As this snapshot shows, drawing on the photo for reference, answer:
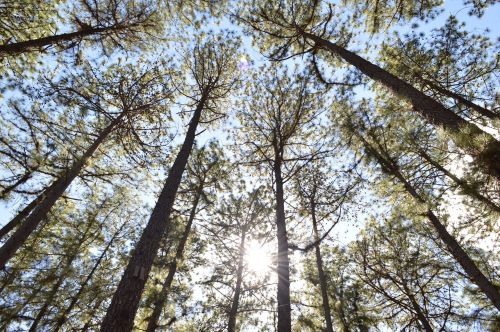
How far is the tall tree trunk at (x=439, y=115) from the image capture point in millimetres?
2293

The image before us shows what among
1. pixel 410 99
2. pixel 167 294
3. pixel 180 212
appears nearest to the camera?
pixel 410 99

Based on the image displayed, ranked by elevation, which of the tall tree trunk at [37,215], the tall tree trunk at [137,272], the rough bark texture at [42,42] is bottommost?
the tall tree trunk at [137,272]

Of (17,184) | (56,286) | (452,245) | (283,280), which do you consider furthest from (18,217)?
(452,245)

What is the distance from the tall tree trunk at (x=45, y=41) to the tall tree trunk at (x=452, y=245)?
8.86 m

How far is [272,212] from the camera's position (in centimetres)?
910

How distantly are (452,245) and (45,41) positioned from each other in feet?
39.0

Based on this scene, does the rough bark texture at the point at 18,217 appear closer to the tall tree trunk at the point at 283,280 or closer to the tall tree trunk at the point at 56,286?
the tall tree trunk at the point at 56,286

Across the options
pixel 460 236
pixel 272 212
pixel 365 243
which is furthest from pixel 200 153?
pixel 460 236

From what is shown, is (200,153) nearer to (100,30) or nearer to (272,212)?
(272,212)

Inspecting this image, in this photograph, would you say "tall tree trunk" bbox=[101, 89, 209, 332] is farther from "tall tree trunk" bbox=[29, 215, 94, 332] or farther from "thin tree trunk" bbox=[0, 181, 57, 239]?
"tall tree trunk" bbox=[29, 215, 94, 332]

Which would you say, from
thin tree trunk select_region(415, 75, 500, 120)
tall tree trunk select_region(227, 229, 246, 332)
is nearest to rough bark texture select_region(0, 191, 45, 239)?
tall tree trunk select_region(227, 229, 246, 332)

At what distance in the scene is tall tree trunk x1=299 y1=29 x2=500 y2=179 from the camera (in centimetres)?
229

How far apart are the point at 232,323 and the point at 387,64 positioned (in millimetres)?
9230

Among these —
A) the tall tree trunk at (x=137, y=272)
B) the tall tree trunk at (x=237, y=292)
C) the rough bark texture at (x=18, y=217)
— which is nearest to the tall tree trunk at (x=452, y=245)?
the tall tree trunk at (x=137, y=272)
